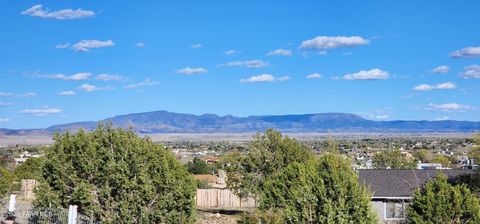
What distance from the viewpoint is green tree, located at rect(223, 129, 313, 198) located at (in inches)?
1494

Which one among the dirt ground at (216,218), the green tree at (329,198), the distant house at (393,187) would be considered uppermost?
the green tree at (329,198)

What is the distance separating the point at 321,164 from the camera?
782 inches

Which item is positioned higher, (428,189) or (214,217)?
(428,189)

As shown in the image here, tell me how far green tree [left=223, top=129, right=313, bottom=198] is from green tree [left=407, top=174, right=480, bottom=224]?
1684cm

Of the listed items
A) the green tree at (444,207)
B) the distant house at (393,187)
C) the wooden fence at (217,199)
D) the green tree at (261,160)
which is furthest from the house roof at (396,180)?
the wooden fence at (217,199)

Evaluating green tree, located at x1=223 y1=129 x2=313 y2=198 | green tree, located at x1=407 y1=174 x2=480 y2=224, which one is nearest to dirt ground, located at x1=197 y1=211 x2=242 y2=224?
green tree, located at x1=223 y1=129 x2=313 y2=198

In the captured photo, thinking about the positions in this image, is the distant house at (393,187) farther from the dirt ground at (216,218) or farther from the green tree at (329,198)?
the green tree at (329,198)

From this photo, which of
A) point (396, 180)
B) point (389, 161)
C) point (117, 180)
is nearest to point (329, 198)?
point (117, 180)

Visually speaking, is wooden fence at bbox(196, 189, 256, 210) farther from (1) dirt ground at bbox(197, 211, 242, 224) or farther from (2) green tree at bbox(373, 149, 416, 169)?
(2) green tree at bbox(373, 149, 416, 169)

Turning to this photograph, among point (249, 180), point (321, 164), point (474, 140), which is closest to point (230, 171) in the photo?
point (249, 180)

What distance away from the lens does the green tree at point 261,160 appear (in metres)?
37.9

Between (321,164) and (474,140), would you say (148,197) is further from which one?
(474,140)

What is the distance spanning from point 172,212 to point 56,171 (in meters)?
4.44

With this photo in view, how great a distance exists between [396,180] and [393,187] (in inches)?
39.7
